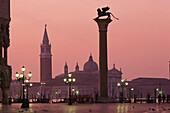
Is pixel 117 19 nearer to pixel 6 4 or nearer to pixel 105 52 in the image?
pixel 105 52

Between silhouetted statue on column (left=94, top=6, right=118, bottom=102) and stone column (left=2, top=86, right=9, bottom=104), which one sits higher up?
silhouetted statue on column (left=94, top=6, right=118, bottom=102)

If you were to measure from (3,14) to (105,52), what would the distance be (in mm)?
13547

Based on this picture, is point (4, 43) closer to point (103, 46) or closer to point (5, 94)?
point (5, 94)

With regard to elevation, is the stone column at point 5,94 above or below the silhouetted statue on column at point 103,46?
below

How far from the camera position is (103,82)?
60438 millimetres

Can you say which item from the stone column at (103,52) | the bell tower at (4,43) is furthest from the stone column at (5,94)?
the stone column at (103,52)

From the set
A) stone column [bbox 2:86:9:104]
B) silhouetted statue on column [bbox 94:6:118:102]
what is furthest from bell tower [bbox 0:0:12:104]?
silhouetted statue on column [bbox 94:6:118:102]

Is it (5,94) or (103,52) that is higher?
(103,52)

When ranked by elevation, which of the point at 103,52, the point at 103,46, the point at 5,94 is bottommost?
the point at 5,94

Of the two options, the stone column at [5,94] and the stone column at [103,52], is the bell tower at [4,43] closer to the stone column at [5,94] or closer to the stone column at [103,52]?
the stone column at [5,94]

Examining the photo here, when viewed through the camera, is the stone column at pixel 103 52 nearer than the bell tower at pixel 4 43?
No

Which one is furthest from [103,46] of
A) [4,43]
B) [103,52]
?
[4,43]

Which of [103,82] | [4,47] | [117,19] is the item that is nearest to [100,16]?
[117,19]

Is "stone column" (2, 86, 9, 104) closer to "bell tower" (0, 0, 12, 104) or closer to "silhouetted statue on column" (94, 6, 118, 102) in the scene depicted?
"bell tower" (0, 0, 12, 104)
